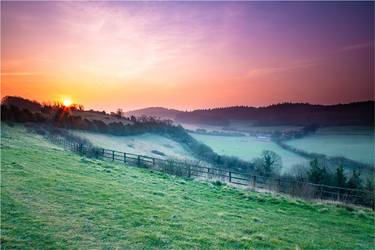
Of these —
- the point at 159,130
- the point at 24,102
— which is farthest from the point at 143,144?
the point at 24,102

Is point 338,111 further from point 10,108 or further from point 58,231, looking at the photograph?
point 58,231

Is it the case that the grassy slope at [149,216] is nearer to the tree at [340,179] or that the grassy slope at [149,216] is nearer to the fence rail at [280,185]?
the fence rail at [280,185]

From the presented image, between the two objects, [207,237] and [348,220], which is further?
[348,220]

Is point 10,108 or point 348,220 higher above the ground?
point 10,108

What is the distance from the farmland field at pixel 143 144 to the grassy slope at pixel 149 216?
35.2m

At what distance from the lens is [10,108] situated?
54.0m

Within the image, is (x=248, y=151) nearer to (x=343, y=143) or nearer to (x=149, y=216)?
(x=343, y=143)

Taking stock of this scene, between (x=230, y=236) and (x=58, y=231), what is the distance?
5.75 metres

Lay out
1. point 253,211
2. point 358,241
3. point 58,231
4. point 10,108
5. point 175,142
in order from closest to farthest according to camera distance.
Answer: point 58,231
point 358,241
point 253,211
point 10,108
point 175,142

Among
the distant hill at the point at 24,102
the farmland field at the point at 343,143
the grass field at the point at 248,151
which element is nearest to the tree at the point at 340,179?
the grass field at the point at 248,151

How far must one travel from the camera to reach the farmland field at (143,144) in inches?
2163

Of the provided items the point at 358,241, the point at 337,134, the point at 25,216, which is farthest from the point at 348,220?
the point at 337,134

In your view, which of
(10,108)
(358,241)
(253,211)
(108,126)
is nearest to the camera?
(358,241)

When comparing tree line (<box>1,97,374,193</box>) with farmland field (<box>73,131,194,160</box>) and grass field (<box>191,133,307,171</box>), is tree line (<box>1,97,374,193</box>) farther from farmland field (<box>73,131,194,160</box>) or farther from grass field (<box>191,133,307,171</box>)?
farmland field (<box>73,131,194,160</box>)
